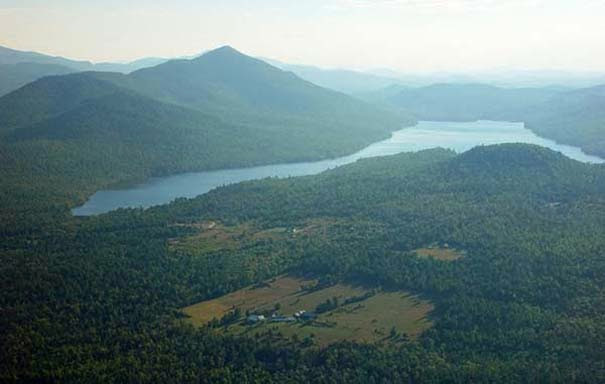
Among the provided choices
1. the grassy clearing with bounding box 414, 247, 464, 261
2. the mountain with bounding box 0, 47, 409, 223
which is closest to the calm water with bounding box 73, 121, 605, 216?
the mountain with bounding box 0, 47, 409, 223

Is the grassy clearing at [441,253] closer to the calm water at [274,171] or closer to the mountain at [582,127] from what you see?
the calm water at [274,171]

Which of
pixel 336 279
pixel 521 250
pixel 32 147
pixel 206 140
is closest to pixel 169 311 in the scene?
pixel 336 279

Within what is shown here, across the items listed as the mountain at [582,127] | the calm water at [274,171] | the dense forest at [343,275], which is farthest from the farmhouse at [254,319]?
the mountain at [582,127]

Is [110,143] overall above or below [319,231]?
above

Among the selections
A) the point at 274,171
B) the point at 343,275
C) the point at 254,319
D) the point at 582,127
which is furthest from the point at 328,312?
the point at 582,127

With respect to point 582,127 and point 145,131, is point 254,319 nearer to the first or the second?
point 145,131

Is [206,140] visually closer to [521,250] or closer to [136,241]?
[136,241]

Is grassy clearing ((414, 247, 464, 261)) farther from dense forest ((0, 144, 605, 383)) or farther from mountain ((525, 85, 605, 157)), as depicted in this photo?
mountain ((525, 85, 605, 157))
